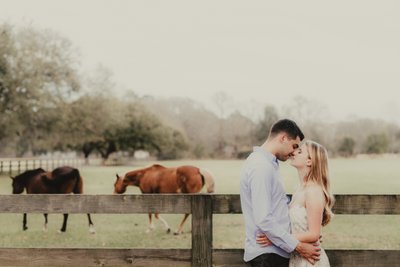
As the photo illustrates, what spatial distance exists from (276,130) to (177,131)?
305 feet

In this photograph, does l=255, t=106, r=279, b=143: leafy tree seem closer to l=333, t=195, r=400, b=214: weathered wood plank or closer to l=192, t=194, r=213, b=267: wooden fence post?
l=333, t=195, r=400, b=214: weathered wood plank

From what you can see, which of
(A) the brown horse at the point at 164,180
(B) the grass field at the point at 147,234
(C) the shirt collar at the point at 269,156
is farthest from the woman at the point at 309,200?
(A) the brown horse at the point at 164,180

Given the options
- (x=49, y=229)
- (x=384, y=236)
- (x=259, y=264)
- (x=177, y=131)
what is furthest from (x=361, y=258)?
(x=177, y=131)

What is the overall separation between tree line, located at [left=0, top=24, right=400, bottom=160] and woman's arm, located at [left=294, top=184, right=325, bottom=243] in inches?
1588

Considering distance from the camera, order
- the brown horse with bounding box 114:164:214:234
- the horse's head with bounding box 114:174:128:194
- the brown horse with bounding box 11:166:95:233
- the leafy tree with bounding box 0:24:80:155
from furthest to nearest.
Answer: the leafy tree with bounding box 0:24:80:155
the brown horse with bounding box 11:166:95:233
the horse's head with bounding box 114:174:128:194
the brown horse with bounding box 114:164:214:234

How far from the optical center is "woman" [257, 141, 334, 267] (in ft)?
13.2

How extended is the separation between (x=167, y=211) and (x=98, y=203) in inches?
24.9

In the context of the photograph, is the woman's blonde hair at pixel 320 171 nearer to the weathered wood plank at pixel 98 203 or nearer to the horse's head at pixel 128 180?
the weathered wood plank at pixel 98 203

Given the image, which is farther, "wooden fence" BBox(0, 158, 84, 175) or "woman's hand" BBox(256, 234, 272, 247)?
"wooden fence" BBox(0, 158, 84, 175)

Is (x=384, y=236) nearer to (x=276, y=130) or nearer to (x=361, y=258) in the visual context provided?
(x=361, y=258)

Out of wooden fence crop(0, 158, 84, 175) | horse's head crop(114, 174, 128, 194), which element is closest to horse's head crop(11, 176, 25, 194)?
horse's head crop(114, 174, 128, 194)

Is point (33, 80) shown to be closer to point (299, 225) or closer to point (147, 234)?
point (147, 234)

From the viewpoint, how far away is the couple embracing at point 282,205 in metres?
3.90

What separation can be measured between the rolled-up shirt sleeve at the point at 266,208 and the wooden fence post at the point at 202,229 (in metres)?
1.11
